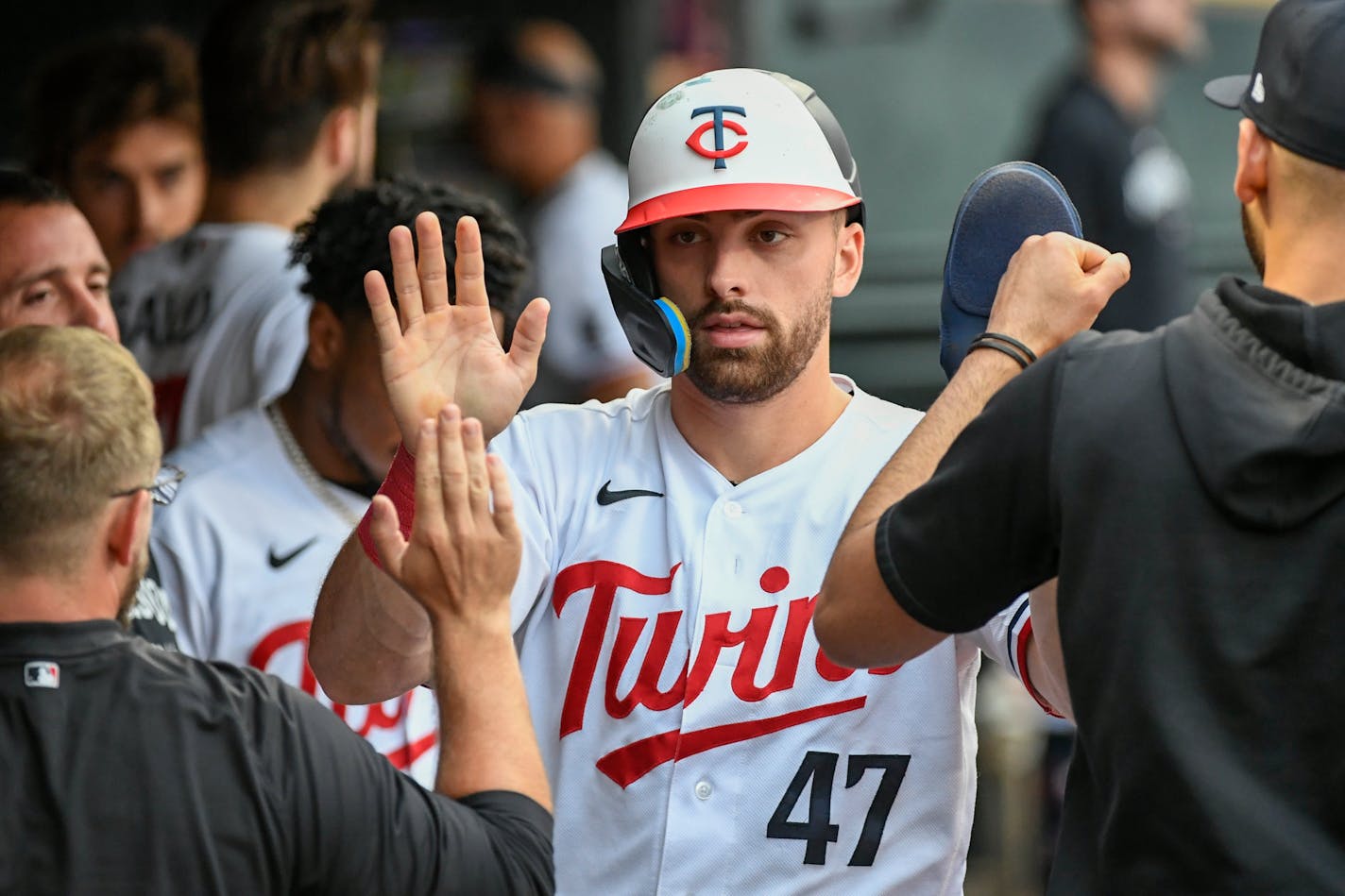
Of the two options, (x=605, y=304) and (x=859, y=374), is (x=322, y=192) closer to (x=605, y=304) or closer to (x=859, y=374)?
(x=605, y=304)

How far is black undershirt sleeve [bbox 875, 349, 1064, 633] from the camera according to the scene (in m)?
2.14

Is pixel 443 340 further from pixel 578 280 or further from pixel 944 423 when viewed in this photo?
pixel 578 280

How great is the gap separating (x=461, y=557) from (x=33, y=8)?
15.1 feet

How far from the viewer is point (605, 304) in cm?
625

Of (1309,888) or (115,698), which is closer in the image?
(1309,888)

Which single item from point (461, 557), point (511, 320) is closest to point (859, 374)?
point (511, 320)

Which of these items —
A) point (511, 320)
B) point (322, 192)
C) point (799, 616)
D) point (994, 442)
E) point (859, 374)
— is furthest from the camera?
point (859, 374)

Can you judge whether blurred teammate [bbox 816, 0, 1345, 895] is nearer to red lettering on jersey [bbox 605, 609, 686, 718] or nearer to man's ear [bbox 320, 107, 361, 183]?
red lettering on jersey [bbox 605, 609, 686, 718]

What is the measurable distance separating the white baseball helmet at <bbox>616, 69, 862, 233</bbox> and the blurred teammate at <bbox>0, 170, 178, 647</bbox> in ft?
4.24

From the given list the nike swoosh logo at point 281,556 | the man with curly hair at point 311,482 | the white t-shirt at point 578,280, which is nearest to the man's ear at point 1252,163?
the man with curly hair at point 311,482

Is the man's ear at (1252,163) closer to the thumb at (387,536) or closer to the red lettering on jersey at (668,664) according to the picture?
the red lettering on jersey at (668,664)

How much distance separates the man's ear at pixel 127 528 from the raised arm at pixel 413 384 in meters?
0.39

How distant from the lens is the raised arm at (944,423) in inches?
88.7

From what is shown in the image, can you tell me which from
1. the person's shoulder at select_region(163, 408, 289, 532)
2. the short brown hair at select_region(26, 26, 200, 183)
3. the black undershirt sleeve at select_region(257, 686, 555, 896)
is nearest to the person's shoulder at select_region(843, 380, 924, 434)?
the black undershirt sleeve at select_region(257, 686, 555, 896)
